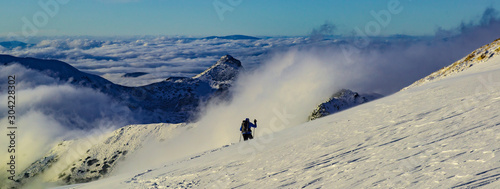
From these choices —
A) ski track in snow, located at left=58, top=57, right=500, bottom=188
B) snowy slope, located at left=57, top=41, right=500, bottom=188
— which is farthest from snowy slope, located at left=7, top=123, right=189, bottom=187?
ski track in snow, located at left=58, top=57, right=500, bottom=188

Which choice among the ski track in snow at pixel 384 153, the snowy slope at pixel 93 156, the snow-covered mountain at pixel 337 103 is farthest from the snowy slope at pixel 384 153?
the snowy slope at pixel 93 156

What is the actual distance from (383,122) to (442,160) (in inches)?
245

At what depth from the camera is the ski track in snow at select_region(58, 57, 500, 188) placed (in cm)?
966

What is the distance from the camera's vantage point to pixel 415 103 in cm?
1839

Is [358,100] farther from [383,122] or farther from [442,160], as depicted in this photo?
[442,160]

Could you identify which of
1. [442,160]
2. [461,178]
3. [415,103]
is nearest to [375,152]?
[442,160]

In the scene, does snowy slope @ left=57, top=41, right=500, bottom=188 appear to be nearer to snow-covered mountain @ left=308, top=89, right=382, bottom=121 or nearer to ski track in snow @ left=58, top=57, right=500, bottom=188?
ski track in snow @ left=58, top=57, right=500, bottom=188

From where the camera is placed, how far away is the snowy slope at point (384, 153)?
9656 mm

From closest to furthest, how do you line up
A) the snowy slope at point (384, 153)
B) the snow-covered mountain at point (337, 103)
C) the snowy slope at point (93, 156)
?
the snowy slope at point (384, 153)
the snow-covered mountain at point (337, 103)
the snowy slope at point (93, 156)

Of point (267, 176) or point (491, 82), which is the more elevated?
point (491, 82)

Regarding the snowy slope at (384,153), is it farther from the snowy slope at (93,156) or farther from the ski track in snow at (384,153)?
the snowy slope at (93,156)

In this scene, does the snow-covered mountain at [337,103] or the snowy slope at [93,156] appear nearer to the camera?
the snow-covered mountain at [337,103]

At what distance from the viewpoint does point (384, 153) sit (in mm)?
11945

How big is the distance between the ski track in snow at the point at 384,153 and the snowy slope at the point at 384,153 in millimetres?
24
